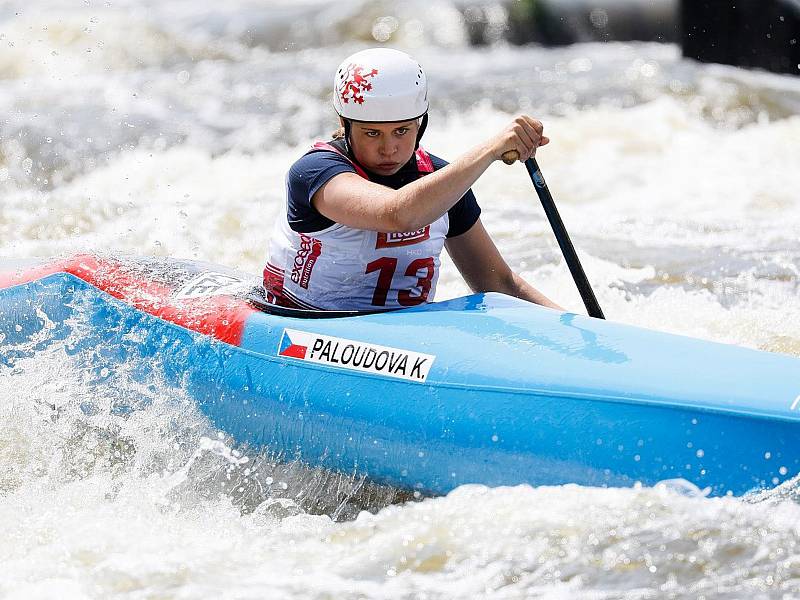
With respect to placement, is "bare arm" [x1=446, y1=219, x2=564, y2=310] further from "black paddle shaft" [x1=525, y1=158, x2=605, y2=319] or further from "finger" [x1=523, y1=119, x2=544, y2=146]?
"finger" [x1=523, y1=119, x2=544, y2=146]

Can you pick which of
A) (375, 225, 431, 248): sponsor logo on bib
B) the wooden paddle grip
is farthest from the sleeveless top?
the wooden paddle grip

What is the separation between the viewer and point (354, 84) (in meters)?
3.42

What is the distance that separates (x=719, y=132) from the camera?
10906mm

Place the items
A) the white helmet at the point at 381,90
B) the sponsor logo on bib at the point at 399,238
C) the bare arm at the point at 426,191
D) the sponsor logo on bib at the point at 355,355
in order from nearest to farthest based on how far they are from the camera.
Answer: the bare arm at the point at 426,191, the sponsor logo on bib at the point at 355,355, the white helmet at the point at 381,90, the sponsor logo on bib at the point at 399,238

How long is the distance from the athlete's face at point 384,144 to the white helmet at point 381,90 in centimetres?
3

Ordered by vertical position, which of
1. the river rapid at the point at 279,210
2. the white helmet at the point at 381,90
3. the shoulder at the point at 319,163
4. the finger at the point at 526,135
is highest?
the white helmet at the point at 381,90

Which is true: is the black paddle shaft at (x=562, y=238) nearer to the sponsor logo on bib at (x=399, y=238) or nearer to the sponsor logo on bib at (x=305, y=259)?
the sponsor logo on bib at (x=399, y=238)

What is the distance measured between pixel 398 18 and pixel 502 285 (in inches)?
509

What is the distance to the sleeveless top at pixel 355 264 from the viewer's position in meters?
3.52

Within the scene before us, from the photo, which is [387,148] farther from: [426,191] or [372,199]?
[426,191]

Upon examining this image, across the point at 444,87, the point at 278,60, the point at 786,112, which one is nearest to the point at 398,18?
the point at 278,60

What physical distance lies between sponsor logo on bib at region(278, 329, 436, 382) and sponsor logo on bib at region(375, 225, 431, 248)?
0.36 meters

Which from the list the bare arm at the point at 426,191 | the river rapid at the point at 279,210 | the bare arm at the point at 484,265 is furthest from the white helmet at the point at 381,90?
the river rapid at the point at 279,210

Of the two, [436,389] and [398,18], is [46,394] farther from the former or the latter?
[398,18]
